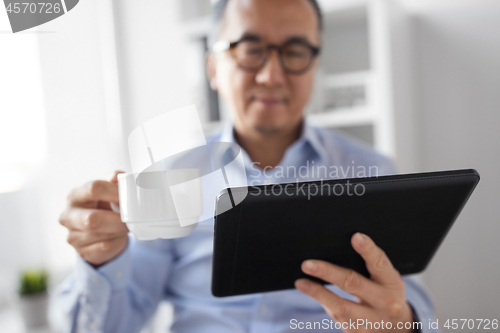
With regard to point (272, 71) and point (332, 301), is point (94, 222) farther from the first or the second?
point (272, 71)

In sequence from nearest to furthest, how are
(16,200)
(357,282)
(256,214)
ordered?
1. (256,214)
2. (357,282)
3. (16,200)

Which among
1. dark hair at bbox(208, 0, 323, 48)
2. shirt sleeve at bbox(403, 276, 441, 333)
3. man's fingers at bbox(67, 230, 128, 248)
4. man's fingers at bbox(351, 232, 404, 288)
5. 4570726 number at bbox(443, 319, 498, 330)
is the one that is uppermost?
dark hair at bbox(208, 0, 323, 48)

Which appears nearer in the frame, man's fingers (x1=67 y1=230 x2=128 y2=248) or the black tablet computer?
the black tablet computer

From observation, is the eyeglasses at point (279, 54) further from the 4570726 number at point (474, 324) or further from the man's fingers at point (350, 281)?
the 4570726 number at point (474, 324)

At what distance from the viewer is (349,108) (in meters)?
1.33

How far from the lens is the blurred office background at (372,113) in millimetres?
1139

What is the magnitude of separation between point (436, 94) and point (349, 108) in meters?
0.29

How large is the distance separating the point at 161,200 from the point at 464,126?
43.9 inches

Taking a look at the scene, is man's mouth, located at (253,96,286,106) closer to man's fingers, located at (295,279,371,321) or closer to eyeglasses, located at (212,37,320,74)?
eyeglasses, located at (212,37,320,74)

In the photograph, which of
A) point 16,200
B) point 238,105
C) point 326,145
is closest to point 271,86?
point 238,105

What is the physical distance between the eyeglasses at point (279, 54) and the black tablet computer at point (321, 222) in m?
0.50

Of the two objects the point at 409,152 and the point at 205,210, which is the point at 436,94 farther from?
the point at 205,210

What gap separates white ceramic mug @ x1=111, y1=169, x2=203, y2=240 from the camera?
45 centimetres

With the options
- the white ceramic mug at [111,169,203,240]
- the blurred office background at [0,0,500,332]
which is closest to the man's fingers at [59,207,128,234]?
the white ceramic mug at [111,169,203,240]
